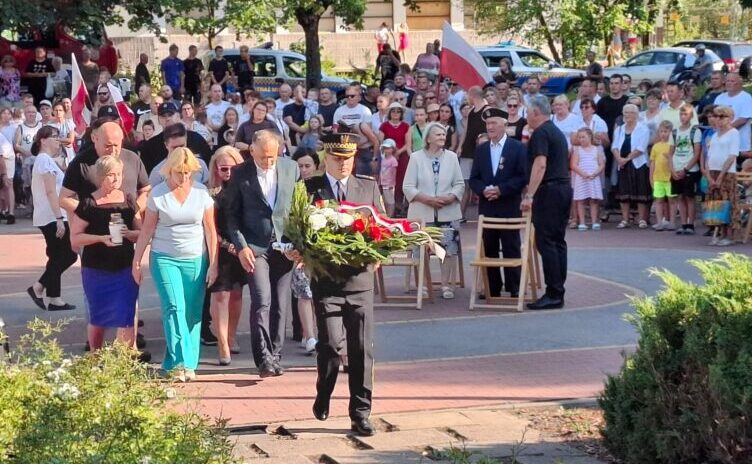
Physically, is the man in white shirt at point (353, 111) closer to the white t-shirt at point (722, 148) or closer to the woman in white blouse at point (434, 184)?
the white t-shirt at point (722, 148)

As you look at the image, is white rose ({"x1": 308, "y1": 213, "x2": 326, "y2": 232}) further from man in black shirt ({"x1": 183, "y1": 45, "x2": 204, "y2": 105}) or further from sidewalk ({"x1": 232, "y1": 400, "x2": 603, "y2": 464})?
man in black shirt ({"x1": 183, "y1": 45, "x2": 204, "y2": 105})

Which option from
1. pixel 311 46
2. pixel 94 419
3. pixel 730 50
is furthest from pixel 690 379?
A: pixel 730 50

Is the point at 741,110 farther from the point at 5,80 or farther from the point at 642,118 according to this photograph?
the point at 5,80

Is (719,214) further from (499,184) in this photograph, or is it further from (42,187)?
(42,187)

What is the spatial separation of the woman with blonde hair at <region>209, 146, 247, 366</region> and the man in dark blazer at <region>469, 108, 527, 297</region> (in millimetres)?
3377

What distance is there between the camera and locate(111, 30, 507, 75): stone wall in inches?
1905

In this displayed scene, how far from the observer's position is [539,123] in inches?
495

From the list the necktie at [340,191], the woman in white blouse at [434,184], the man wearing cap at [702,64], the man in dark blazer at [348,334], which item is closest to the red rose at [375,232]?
the man in dark blazer at [348,334]

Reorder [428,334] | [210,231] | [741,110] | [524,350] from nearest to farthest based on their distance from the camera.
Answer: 1. [210,231]
2. [524,350]
3. [428,334]
4. [741,110]

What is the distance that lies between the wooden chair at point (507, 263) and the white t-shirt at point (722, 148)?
4.87m

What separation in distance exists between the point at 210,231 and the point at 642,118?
33.9 ft

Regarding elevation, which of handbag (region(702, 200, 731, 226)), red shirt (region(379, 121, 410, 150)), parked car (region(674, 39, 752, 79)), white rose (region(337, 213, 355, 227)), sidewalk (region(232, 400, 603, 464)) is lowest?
sidewalk (region(232, 400, 603, 464))

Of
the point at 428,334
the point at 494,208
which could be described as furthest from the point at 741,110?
the point at 428,334

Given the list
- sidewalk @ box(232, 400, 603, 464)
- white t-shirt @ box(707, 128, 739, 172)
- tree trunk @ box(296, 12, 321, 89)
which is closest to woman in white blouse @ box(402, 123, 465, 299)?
sidewalk @ box(232, 400, 603, 464)
